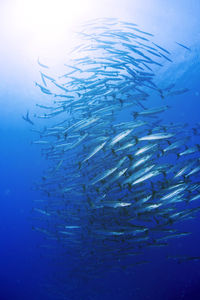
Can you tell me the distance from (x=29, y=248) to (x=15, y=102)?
1185 cm

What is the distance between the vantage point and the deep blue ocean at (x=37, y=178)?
1170cm

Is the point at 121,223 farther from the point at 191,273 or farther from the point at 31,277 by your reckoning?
the point at 31,277

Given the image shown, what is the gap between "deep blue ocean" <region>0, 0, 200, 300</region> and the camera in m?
11.7

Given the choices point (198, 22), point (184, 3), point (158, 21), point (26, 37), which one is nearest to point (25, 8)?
point (26, 37)

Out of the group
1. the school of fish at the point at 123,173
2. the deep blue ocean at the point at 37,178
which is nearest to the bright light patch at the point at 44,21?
the deep blue ocean at the point at 37,178

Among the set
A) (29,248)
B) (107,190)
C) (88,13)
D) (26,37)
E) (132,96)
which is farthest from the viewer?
(29,248)

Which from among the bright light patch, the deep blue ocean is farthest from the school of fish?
the bright light patch

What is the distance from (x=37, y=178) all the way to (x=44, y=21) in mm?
12836

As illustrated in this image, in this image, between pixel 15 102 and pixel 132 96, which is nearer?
pixel 132 96

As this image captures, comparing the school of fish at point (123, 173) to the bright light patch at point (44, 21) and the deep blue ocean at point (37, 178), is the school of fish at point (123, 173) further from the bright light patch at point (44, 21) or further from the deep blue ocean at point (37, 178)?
the bright light patch at point (44, 21)

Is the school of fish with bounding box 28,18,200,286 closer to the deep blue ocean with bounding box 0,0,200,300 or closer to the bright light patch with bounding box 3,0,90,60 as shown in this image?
the deep blue ocean with bounding box 0,0,200,300

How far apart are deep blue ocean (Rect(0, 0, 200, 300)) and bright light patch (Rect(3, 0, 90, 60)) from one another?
12 centimetres

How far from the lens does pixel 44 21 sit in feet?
43.7

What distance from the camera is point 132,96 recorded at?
5594mm
